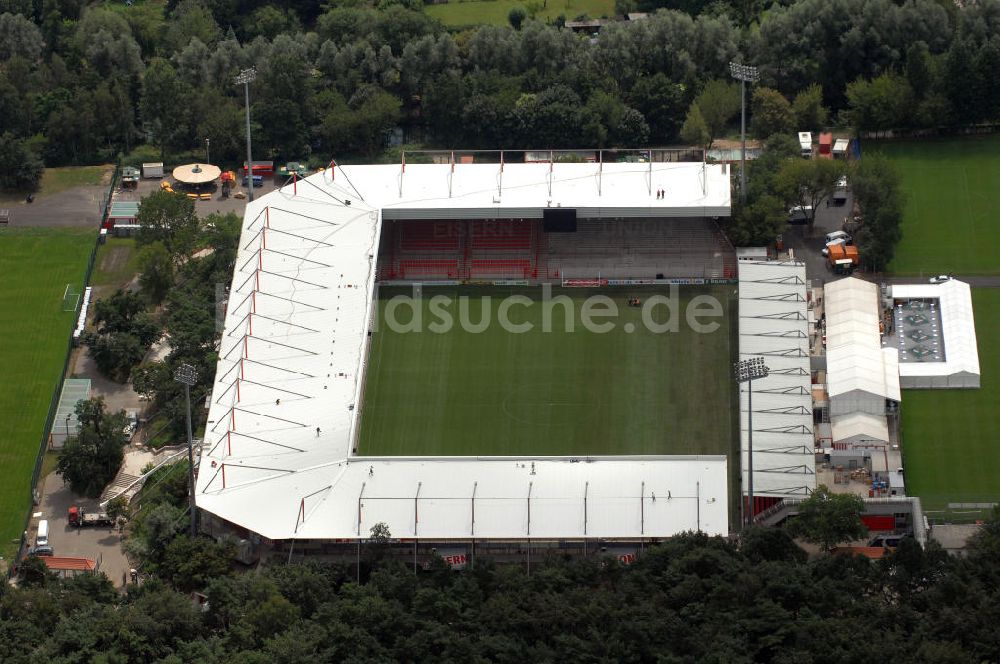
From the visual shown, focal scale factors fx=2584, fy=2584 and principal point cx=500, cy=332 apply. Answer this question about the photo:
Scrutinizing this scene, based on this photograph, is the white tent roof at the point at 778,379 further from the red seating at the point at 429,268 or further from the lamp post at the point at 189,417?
the lamp post at the point at 189,417

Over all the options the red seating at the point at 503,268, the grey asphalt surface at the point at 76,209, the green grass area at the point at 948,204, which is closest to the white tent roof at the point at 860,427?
the green grass area at the point at 948,204

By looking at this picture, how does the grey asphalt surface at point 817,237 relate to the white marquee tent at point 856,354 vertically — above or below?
above

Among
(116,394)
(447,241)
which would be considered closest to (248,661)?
(116,394)

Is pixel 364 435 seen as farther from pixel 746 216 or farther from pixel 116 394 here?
pixel 746 216

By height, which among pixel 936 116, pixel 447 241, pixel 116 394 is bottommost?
pixel 116 394

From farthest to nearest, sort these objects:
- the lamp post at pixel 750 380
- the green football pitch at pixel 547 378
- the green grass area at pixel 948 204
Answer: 1. the green grass area at pixel 948 204
2. the green football pitch at pixel 547 378
3. the lamp post at pixel 750 380

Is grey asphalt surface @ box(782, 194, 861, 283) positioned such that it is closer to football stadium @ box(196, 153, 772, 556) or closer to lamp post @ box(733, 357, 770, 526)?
football stadium @ box(196, 153, 772, 556)
